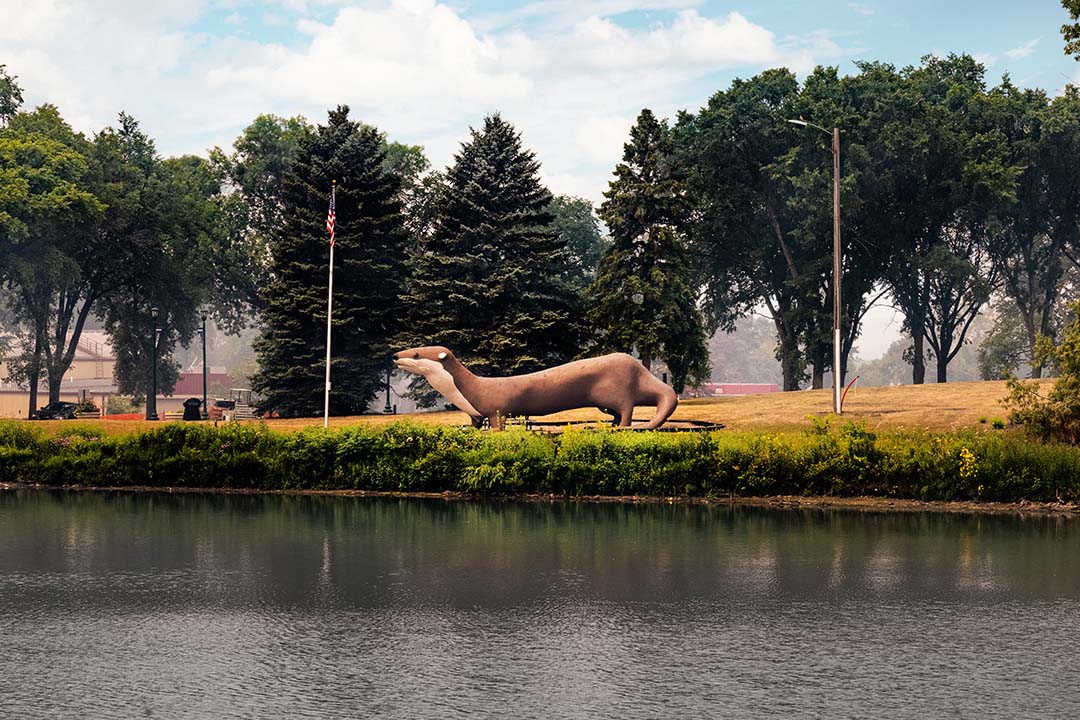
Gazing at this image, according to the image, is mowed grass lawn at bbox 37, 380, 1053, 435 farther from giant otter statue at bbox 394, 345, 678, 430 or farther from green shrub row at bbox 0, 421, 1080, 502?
giant otter statue at bbox 394, 345, 678, 430

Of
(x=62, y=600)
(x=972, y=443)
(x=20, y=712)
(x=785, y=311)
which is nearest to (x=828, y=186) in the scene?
(x=785, y=311)

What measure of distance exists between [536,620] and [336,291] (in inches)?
1610

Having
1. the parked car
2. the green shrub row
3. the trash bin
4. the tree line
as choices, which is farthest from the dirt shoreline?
the parked car

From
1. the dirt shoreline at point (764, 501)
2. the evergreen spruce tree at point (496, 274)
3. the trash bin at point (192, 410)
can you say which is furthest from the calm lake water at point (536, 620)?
the trash bin at point (192, 410)

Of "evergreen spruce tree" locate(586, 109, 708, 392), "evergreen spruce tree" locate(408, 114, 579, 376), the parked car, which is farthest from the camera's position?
the parked car

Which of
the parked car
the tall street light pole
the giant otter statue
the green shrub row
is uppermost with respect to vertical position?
the tall street light pole

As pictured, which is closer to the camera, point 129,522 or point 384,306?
point 129,522

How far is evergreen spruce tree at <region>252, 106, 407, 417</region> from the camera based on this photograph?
54000 mm

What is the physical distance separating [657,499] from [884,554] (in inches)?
410

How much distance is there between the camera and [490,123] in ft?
176

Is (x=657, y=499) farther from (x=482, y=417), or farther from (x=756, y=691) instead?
(x=756, y=691)

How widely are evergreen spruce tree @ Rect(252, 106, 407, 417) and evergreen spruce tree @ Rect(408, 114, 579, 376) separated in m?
2.50

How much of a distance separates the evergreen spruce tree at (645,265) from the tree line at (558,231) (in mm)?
109

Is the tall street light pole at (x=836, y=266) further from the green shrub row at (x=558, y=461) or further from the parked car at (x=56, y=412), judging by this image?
the parked car at (x=56, y=412)
